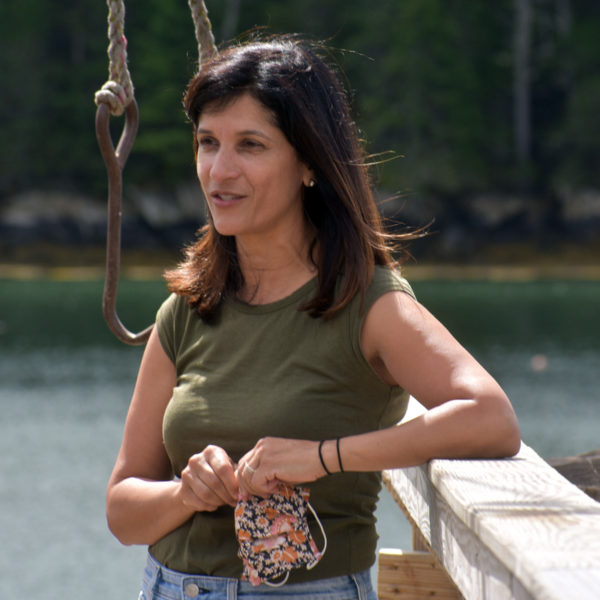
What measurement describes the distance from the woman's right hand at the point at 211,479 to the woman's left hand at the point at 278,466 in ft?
0.09

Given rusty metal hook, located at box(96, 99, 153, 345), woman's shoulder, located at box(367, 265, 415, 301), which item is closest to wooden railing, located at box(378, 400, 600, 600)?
woman's shoulder, located at box(367, 265, 415, 301)

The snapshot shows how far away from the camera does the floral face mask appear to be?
151cm

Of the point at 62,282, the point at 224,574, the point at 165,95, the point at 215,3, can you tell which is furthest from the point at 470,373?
the point at 215,3

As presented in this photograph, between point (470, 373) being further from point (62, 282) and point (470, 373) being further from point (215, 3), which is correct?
point (215, 3)

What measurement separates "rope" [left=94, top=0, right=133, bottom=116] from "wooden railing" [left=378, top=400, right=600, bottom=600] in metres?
1.09

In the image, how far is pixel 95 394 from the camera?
15781 millimetres

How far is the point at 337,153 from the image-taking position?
5.81ft

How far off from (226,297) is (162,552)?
1.34ft

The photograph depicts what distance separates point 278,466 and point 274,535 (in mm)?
94

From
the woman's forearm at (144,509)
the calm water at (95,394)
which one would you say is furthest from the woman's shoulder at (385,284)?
the calm water at (95,394)

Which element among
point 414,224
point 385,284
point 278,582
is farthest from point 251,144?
point 414,224

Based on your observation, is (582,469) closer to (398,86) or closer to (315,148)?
(315,148)

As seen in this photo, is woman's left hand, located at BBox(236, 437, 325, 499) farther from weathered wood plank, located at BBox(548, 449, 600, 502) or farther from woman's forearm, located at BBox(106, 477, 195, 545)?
weathered wood plank, located at BBox(548, 449, 600, 502)

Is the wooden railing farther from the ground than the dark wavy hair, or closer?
closer
